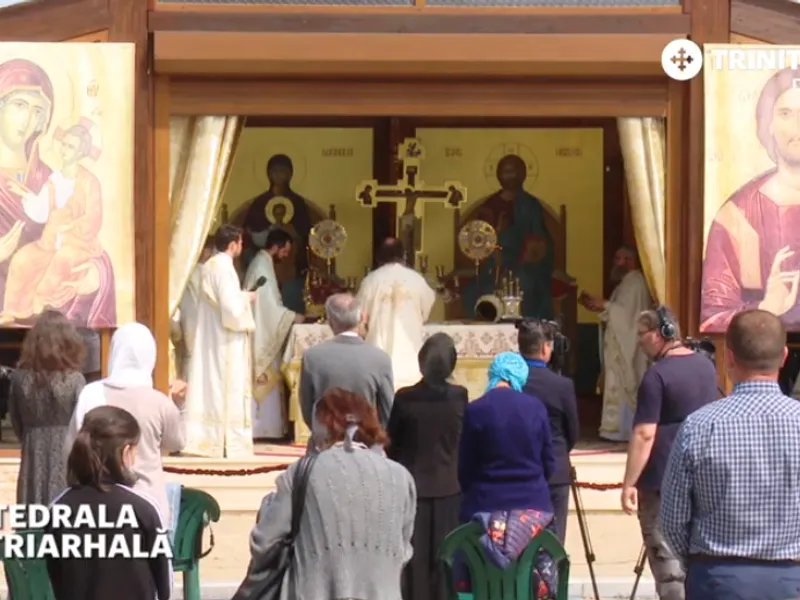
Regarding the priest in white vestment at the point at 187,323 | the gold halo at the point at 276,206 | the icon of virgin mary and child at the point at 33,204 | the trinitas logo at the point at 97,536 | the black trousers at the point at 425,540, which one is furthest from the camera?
the gold halo at the point at 276,206

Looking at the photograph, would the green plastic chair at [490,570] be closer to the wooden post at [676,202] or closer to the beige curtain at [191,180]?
the wooden post at [676,202]

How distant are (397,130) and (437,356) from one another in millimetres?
8624

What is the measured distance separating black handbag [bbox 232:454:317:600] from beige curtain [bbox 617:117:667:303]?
21.8ft

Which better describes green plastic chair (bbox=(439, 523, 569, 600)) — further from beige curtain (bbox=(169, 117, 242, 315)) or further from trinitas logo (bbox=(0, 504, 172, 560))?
beige curtain (bbox=(169, 117, 242, 315))

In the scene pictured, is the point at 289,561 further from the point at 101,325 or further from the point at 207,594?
the point at 101,325

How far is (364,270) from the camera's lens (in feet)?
54.7

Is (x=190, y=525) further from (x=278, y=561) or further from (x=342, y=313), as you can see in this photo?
(x=278, y=561)

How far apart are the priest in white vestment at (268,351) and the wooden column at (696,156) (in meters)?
3.22

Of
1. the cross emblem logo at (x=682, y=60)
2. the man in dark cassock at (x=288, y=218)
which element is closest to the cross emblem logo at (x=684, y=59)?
the cross emblem logo at (x=682, y=60)

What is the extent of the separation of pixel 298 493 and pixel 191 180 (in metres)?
6.50

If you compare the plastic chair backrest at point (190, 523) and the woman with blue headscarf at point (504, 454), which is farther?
the plastic chair backrest at point (190, 523)

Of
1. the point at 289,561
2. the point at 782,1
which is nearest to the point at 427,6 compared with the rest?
the point at 782,1

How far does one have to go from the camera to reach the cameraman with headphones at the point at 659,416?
787cm

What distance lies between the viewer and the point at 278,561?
596 cm
